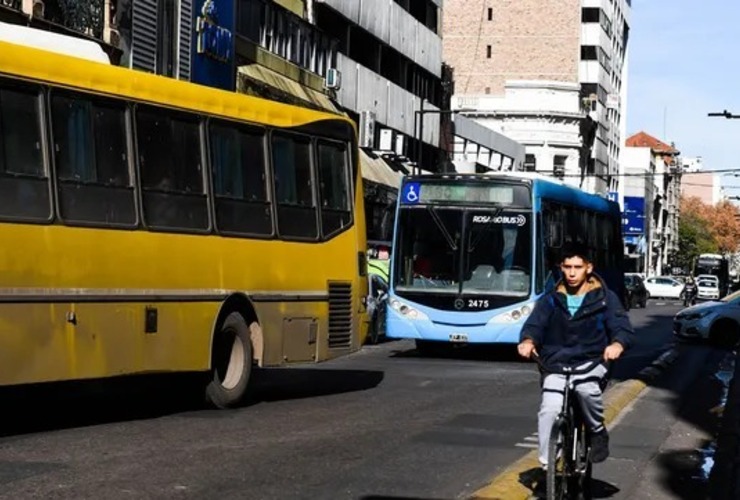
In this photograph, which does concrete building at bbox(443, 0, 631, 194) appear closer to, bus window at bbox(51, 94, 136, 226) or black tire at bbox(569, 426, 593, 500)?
bus window at bbox(51, 94, 136, 226)

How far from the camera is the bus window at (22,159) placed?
37.0ft

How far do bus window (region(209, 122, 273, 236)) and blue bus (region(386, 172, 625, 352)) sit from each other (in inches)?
357

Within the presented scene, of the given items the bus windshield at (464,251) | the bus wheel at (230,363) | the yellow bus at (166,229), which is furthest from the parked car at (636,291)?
the bus wheel at (230,363)

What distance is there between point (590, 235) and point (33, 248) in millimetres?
19712

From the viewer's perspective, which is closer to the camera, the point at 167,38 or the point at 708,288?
the point at 167,38

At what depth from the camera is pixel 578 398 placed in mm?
8500

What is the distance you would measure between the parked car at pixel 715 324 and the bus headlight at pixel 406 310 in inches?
403

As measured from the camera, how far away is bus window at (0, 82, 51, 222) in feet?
37.0

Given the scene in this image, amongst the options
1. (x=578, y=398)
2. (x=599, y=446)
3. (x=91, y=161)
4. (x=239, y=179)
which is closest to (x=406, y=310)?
(x=239, y=179)

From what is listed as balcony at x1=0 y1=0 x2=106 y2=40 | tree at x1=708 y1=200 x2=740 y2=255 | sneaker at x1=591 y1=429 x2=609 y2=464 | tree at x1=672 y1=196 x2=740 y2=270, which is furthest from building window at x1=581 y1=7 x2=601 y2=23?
sneaker at x1=591 y1=429 x2=609 y2=464

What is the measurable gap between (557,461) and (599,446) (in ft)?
2.37

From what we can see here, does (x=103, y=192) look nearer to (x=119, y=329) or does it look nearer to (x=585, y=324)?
(x=119, y=329)

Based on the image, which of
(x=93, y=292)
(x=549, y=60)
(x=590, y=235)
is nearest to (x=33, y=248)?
(x=93, y=292)

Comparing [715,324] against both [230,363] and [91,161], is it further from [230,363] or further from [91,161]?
[91,161]
